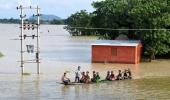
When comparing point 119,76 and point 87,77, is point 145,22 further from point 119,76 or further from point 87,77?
point 87,77

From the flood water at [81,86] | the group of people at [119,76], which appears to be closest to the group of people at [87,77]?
the group of people at [119,76]

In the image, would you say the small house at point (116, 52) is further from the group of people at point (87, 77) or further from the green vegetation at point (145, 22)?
the group of people at point (87, 77)

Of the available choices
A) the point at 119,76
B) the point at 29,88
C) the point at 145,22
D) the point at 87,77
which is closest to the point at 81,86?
the point at 87,77

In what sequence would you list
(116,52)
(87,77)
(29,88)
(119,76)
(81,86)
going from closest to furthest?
(29,88), (81,86), (87,77), (119,76), (116,52)

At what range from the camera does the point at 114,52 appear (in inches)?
1945

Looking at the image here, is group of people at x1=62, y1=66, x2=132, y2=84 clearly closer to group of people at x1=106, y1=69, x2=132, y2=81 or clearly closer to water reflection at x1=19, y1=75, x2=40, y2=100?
group of people at x1=106, y1=69, x2=132, y2=81

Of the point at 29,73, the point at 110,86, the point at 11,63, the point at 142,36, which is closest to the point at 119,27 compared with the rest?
the point at 142,36

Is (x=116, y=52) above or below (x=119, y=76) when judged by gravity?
above

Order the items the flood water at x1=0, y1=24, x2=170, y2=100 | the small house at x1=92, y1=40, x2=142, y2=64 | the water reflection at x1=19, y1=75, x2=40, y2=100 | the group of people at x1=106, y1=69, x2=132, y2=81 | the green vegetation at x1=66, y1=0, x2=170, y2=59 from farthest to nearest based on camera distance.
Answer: the green vegetation at x1=66, y1=0, x2=170, y2=59 → the small house at x1=92, y1=40, x2=142, y2=64 → the group of people at x1=106, y1=69, x2=132, y2=81 → the flood water at x1=0, y1=24, x2=170, y2=100 → the water reflection at x1=19, y1=75, x2=40, y2=100

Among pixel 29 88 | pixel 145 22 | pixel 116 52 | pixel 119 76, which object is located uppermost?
pixel 145 22

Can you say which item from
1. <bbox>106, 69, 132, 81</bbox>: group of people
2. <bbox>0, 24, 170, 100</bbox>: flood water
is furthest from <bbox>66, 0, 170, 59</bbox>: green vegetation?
<bbox>106, 69, 132, 81</bbox>: group of people

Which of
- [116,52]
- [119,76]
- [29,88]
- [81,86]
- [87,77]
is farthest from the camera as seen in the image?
[116,52]

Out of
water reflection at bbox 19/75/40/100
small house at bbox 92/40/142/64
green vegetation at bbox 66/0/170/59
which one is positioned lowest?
water reflection at bbox 19/75/40/100

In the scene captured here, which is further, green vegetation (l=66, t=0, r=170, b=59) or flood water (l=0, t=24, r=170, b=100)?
green vegetation (l=66, t=0, r=170, b=59)
